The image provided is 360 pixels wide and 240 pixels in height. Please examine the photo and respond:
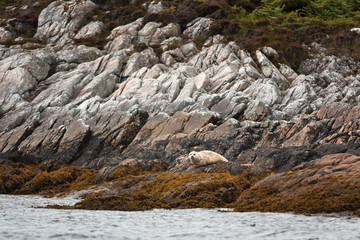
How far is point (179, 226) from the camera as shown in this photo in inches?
369

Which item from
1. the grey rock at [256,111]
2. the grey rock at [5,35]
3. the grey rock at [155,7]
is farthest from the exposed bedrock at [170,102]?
the grey rock at [5,35]

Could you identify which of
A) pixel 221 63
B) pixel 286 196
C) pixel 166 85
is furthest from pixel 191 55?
pixel 286 196

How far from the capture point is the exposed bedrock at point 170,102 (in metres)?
25.7

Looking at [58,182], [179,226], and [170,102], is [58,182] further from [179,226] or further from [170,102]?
[179,226]

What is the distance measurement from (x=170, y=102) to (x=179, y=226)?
81.5 ft

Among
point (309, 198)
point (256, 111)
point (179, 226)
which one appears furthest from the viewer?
point (256, 111)

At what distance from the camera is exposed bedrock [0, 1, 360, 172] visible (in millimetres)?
25656

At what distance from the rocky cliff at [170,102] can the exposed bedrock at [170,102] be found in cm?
10

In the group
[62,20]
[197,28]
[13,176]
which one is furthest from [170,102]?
[62,20]

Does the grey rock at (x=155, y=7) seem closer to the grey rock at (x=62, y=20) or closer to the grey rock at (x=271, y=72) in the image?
the grey rock at (x=62, y=20)

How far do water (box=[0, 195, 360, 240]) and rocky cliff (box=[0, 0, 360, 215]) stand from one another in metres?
6.59

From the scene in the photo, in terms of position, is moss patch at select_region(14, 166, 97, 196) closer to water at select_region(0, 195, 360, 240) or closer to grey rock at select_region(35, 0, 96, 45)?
water at select_region(0, 195, 360, 240)

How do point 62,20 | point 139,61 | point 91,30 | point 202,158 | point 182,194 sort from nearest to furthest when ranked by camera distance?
point 182,194 → point 202,158 → point 139,61 → point 91,30 → point 62,20

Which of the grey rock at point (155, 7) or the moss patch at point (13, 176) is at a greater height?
the grey rock at point (155, 7)
